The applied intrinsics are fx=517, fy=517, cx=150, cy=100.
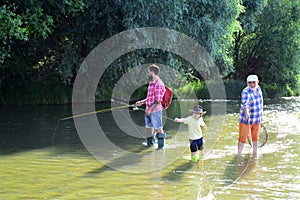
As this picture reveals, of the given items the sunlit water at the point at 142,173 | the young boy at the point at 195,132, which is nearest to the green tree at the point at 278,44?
the sunlit water at the point at 142,173

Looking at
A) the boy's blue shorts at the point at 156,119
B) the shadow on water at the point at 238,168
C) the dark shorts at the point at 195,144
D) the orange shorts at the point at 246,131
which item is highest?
the boy's blue shorts at the point at 156,119

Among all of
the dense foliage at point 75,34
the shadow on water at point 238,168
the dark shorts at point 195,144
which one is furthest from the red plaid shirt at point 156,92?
the dense foliage at point 75,34

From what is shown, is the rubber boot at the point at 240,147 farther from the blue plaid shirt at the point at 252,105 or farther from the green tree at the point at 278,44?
the green tree at the point at 278,44

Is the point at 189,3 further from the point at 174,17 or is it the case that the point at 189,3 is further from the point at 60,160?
the point at 60,160

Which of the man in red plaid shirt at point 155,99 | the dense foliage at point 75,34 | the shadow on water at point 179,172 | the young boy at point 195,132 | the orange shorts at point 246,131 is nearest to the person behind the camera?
the shadow on water at point 179,172

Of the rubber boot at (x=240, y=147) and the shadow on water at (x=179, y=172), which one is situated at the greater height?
the rubber boot at (x=240, y=147)

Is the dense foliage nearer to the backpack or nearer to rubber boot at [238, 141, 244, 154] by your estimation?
the backpack

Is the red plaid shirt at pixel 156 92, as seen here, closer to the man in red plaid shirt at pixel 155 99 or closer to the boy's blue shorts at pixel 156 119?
the man in red plaid shirt at pixel 155 99

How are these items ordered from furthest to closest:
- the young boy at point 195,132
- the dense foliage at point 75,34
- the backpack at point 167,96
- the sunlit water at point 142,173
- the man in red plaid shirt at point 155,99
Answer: the dense foliage at point 75,34 → the backpack at point 167,96 → the man in red plaid shirt at point 155,99 → the young boy at point 195,132 → the sunlit water at point 142,173

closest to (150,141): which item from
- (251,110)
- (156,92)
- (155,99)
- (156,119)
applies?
(156,119)

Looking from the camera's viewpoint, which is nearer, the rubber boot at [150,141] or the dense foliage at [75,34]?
the rubber boot at [150,141]

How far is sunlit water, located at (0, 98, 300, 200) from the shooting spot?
7828 millimetres

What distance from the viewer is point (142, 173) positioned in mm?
9258

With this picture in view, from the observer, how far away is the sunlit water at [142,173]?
7828 millimetres
